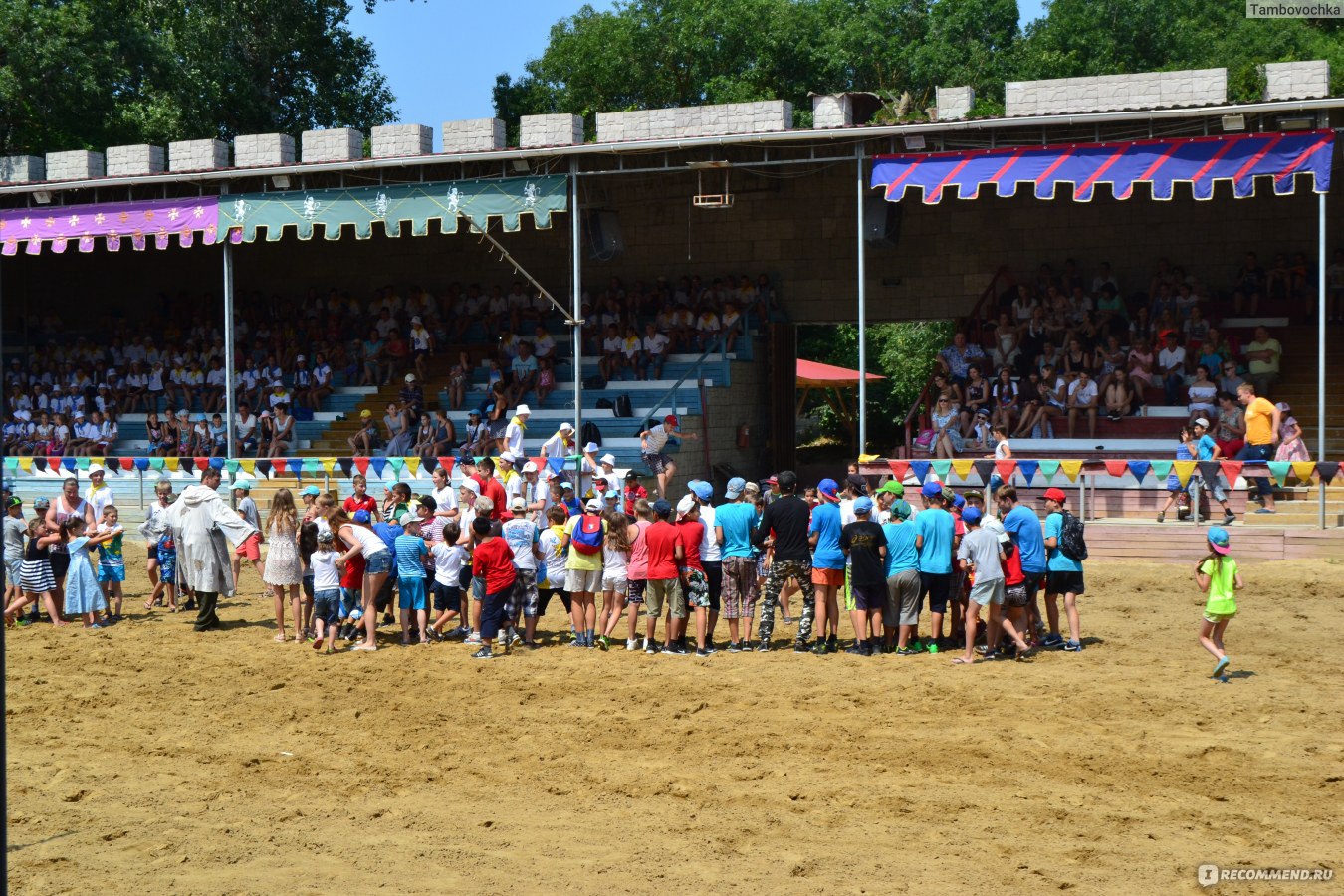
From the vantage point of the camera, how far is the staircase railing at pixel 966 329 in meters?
21.5

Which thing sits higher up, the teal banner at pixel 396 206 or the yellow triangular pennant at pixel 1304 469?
the teal banner at pixel 396 206

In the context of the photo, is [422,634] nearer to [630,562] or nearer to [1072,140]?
[630,562]

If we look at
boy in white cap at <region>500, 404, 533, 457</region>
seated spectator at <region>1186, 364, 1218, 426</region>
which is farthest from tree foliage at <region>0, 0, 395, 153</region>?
seated spectator at <region>1186, 364, 1218, 426</region>

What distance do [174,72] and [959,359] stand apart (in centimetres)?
2351

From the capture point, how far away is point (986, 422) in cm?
2088

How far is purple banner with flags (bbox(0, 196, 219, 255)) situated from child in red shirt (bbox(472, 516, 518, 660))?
11.9m

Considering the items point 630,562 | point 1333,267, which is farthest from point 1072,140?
point 630,562

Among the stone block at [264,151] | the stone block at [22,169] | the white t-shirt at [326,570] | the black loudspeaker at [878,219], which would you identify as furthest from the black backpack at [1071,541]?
the stone block at [22,169]

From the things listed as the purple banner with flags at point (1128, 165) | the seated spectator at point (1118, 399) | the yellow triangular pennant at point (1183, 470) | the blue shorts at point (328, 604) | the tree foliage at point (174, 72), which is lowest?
the blue shorts at point (328, 604)

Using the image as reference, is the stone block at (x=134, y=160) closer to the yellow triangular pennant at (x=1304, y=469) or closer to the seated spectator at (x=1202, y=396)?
the seated spectator at (x=1202, y=396)

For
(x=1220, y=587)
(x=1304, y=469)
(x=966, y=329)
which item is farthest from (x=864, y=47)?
(x=1220, y=587)

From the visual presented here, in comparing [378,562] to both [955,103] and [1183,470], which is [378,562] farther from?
[955,103]

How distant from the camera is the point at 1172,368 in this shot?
2083 centimetres

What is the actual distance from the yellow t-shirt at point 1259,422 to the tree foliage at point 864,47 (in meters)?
25.8
